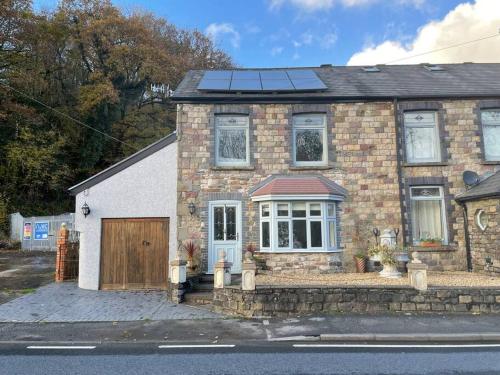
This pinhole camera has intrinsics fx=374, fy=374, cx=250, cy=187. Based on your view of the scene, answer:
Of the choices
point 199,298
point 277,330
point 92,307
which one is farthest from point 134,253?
point 277,330

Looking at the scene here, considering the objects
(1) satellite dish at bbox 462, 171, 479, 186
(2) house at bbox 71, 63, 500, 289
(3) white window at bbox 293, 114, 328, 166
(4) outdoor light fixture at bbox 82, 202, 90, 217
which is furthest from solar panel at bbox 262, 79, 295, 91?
(4) outdoor light fixture at bbox 82, 202, 90, 217

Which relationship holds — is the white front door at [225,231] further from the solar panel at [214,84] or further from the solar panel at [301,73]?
the solar panel at [301,73]

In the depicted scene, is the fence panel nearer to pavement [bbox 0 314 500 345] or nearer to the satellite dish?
pavement [bbox 0 314 500 345]

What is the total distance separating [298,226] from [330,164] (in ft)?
8.10

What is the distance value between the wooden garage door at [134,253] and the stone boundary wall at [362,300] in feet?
15.0

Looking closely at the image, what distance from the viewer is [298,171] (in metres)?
12.7

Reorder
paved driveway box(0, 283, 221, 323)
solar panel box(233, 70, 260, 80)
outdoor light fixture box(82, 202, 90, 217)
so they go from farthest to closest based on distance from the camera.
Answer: solar panel box(233, 70, 260, 80)
outdoor light fixture box(82, 202, 90, 217)
paved driveway box(0, 283, 221, 323)

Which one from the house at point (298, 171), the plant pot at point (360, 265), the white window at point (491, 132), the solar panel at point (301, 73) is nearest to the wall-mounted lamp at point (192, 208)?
the house at point (298, 171)

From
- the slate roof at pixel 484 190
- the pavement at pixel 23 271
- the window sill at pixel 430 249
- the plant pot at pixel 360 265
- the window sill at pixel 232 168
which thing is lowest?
the pavement at pixel 23 271

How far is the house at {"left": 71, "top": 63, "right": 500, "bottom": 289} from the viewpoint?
12312mm

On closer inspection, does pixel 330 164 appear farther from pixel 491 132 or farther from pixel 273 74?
pixel 491 132

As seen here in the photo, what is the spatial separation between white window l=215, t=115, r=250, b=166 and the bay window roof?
137cm

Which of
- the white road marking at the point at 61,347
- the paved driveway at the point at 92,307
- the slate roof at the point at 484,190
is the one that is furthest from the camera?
the slate roof at the point at 484,190

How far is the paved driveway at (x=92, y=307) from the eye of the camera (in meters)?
9.15
